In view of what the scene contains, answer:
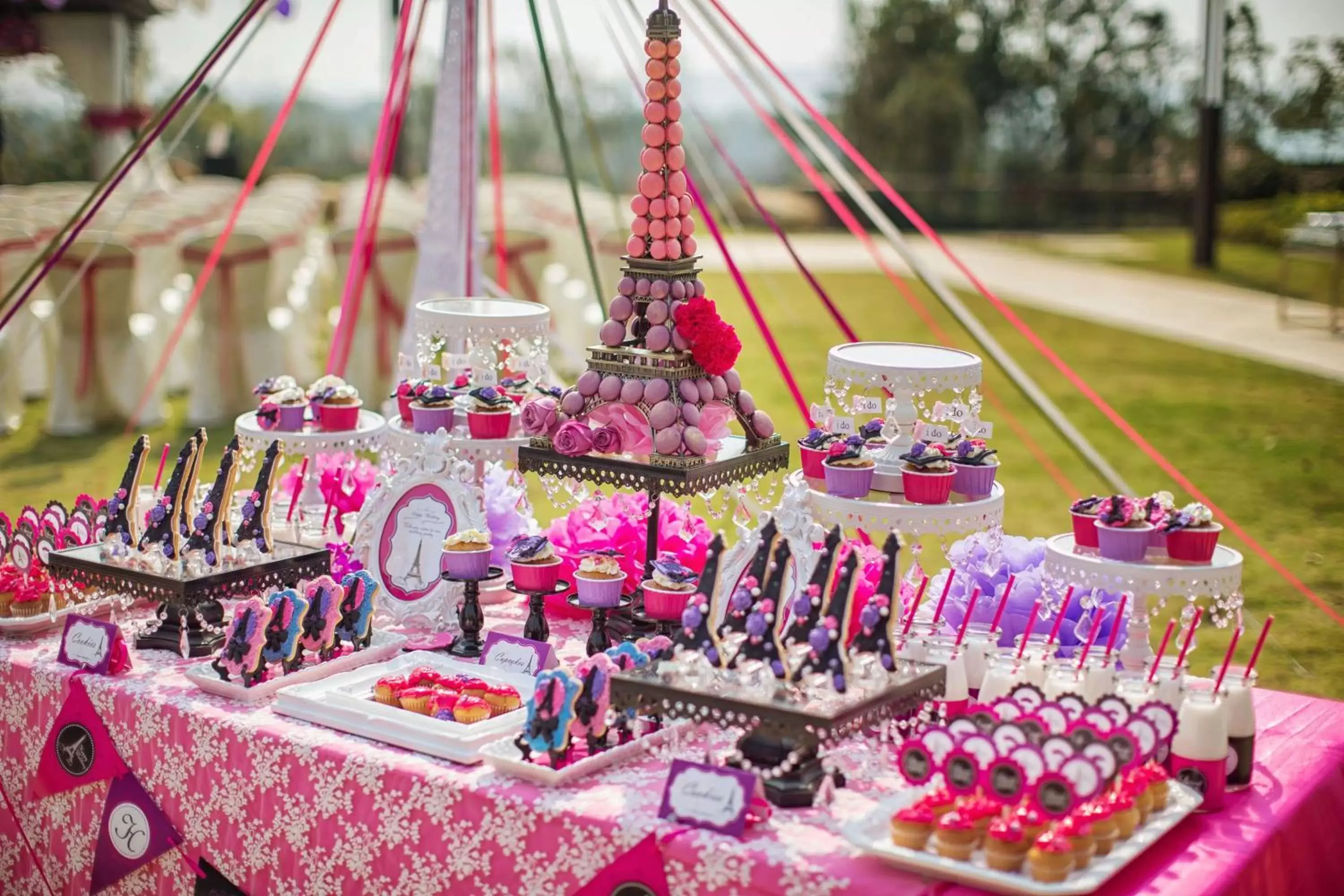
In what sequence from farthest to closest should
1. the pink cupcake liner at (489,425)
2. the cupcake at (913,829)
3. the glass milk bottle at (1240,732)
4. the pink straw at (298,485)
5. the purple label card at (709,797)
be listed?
1. the pink straw at (298,485)
2. the pink cupcake liner at (489,425)
3. the glass milk bottle at (1240,732)
4. the purple label card at (709,797)
5. the cupcake at (913,829)

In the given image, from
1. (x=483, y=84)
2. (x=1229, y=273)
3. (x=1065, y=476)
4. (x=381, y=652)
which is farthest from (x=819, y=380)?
(x=483, y=84)

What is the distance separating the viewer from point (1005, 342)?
12984mm

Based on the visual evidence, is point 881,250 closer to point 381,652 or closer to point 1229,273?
point 1229,273

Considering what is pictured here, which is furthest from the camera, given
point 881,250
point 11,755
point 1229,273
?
point 881,250

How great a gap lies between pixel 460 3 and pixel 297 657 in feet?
7.63

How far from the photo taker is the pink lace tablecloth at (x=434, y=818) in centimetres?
254

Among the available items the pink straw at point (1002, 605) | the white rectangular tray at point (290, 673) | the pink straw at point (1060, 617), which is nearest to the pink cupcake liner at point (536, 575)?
Result: the white rectangular tray at point (290, 673)

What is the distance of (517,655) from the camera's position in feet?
10.9

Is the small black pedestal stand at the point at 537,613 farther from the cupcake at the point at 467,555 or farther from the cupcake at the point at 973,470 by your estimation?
the cupcake at the point at 973,470

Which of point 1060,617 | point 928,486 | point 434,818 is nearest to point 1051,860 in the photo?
point 1060,617

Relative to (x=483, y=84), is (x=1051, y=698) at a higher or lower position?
lower

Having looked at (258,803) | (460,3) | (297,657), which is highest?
(460,3)

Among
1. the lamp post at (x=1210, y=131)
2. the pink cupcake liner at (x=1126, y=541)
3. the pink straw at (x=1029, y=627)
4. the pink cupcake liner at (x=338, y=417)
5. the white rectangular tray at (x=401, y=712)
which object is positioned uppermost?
the lamp post at (x=1210, y=131)

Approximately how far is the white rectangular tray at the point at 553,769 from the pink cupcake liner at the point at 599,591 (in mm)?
497
